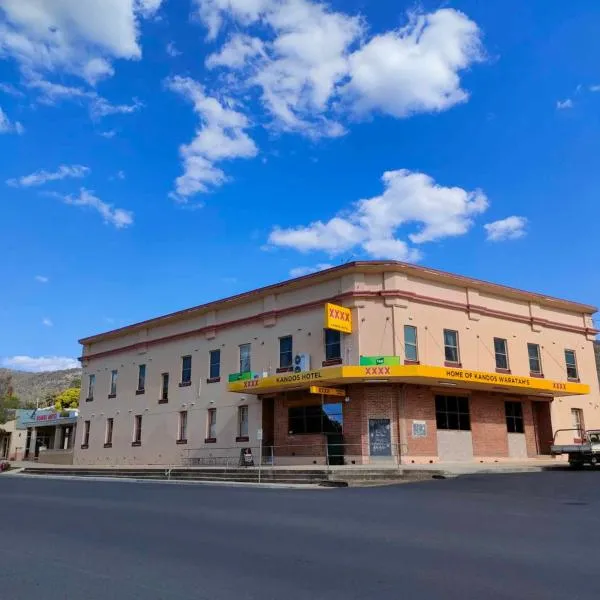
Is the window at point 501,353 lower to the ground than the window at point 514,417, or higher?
higher

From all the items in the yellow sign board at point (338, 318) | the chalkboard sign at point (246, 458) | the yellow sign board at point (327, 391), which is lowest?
the chalkboard sign at point (246, 458)

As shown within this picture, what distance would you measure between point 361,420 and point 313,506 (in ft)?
45.3

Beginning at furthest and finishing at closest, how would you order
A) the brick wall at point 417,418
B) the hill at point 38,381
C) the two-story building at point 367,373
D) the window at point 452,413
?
the hill at point 38,381
the window at point 452,413
the two-story building at point 367,373
the brick wall at point 417,418

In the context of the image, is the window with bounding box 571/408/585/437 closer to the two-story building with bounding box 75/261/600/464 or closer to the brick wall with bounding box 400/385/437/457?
the two-story building with bounding box 75/261/600/464

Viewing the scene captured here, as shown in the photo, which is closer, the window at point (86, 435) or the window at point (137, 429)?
the window at point (137, 429)

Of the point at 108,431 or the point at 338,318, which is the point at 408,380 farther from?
the point at 108,431

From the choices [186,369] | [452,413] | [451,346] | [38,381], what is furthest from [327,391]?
[38,381]

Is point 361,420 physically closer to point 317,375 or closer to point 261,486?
point 317,375

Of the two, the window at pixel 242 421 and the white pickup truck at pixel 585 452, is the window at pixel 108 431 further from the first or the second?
the white pickup truck at pixel 585 452

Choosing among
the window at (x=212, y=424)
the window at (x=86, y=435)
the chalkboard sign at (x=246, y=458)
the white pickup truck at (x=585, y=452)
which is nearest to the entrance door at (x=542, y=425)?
the white pickup truck at (x=585, y=452)

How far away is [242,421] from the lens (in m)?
32.6

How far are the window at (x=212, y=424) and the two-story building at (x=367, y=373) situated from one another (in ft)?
0.46

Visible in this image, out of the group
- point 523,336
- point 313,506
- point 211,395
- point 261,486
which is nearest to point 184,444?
point 211,395

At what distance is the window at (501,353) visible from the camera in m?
32.5
